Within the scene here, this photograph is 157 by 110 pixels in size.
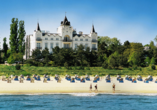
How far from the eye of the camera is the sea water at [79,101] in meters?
23.5

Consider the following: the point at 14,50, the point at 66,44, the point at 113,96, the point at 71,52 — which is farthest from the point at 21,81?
the point at 66,44

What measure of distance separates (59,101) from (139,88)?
39.4ft

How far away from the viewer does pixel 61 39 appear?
239 ft

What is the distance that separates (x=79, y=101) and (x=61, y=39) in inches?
1928

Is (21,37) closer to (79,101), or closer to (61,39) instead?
(61,39)

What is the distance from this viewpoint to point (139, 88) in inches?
1230

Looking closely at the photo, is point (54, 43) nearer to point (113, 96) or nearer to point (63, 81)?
point (63, 81)

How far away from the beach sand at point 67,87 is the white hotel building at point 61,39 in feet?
126

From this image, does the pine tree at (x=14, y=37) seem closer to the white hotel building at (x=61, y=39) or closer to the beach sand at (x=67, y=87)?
the white hotel building at (x=61, y=39)

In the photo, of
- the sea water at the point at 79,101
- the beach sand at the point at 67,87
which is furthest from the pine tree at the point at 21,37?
the sea water at the point at 79,101

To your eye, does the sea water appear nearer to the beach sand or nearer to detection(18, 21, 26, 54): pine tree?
the beach sand

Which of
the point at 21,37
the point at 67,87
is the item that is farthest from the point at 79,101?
the point at 21,37

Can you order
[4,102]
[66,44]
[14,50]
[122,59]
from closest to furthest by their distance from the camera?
[4,102] → [122,59] → [14,50] → [66,44]

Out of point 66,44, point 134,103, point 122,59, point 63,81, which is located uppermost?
point 66,44
